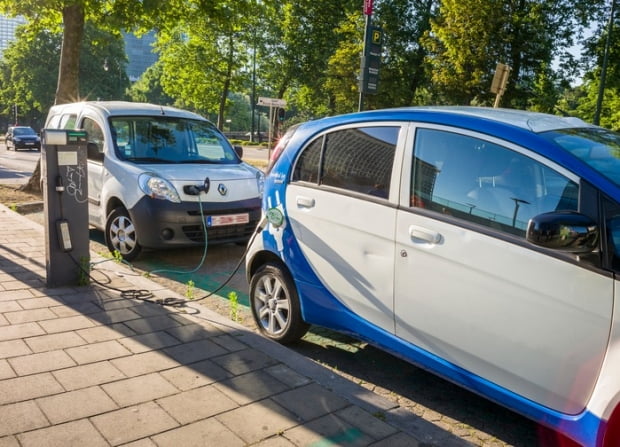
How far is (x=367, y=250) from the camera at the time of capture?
3.57 m

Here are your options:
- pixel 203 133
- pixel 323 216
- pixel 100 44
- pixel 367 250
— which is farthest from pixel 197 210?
pixel 100 44

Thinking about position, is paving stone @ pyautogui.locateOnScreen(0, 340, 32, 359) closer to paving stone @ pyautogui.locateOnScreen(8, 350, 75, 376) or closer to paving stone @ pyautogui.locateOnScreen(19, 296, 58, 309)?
paving stone @ pyautogui.locateOnScreen(8, 350, 75, 376)

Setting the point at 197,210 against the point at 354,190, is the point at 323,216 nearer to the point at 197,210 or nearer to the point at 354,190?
the point at 354,190

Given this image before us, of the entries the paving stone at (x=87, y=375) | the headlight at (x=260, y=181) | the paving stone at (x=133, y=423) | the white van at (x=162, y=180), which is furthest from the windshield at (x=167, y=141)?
the paving stone at (x=133, y=423)

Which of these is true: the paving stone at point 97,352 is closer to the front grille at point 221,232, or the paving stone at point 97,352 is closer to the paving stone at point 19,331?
the paving stone at point 19,331

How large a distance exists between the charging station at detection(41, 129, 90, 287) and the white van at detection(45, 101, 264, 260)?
4.12 ft

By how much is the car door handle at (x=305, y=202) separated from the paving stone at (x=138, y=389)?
1.48 m

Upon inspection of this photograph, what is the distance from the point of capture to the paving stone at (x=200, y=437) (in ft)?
9.16

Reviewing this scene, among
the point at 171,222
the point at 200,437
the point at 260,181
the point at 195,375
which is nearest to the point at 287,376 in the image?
the point at 195,375

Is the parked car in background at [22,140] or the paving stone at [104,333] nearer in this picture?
the paving stone at [104,333]

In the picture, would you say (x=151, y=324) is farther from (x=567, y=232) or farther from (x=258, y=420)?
(x=567, y=232)

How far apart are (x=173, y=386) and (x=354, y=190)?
5.40ft

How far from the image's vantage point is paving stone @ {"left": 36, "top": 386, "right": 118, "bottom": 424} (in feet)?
9.83

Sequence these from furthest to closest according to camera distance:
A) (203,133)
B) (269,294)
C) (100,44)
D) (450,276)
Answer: (100,44) → (203,133) → (269,294) → (450,276)
